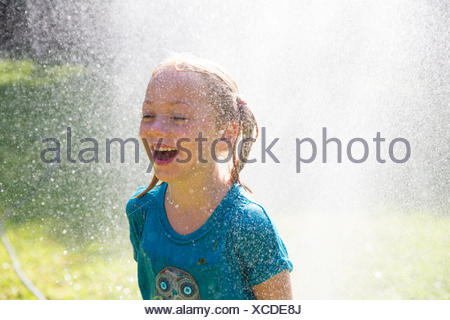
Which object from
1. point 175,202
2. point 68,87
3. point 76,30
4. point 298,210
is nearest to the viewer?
point 175,202

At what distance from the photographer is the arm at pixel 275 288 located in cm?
181

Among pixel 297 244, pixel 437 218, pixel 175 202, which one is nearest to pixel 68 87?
pixel 297 244

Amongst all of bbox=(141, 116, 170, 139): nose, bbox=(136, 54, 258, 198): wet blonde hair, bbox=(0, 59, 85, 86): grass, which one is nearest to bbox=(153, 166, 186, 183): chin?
bbox=(141, 116, 170, 139): nose

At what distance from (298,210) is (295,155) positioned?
1.94ft

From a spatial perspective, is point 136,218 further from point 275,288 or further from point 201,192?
point 275,288

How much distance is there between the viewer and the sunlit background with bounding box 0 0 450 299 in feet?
12.8

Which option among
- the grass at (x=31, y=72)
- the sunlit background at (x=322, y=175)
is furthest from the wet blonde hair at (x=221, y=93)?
the grass at (x=31, y=72)

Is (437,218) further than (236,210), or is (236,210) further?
(437,218)

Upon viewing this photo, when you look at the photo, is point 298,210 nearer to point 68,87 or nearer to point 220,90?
point 220,90

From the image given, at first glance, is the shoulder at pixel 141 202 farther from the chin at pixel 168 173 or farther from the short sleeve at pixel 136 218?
the chin at pixel 168 173

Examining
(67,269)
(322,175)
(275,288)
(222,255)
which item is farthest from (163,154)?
(322,175)

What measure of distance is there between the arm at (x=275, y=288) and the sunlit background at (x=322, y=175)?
5.85 feet

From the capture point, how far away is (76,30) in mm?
7543

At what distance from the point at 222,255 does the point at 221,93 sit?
57 cm
